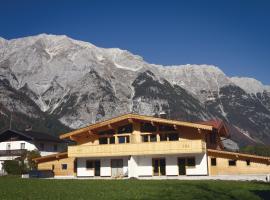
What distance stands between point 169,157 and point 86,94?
456 ft

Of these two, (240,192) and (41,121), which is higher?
(41,121)

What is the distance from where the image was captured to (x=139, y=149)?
45.3 metres

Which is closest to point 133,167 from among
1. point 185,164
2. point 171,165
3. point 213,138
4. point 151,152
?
point 151,152

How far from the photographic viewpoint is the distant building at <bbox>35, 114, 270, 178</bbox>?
4409cm

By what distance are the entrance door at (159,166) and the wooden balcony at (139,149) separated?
2.11 meters

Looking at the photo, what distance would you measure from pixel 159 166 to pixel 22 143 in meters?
33.7

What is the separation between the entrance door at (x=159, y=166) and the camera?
4609 centimetres

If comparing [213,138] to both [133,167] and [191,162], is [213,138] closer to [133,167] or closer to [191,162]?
[191,162]

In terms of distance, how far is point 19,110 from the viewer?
166 meters

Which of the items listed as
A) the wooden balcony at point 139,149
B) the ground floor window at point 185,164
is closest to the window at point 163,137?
the wooden balcony at point 139,149

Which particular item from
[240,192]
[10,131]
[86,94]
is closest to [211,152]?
[240,192]

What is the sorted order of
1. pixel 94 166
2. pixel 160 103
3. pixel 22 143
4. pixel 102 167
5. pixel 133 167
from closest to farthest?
1. pixel 133 167
2. pixel 102 167
3. pixel 94 166
4. pixel 22 143
5. pixel 160 103

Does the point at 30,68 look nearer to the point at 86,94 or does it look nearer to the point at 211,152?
the point at 86,94

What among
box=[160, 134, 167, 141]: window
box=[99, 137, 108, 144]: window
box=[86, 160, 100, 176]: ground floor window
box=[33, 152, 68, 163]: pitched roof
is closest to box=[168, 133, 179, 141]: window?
box=[160, 134, 167, 141]: window
